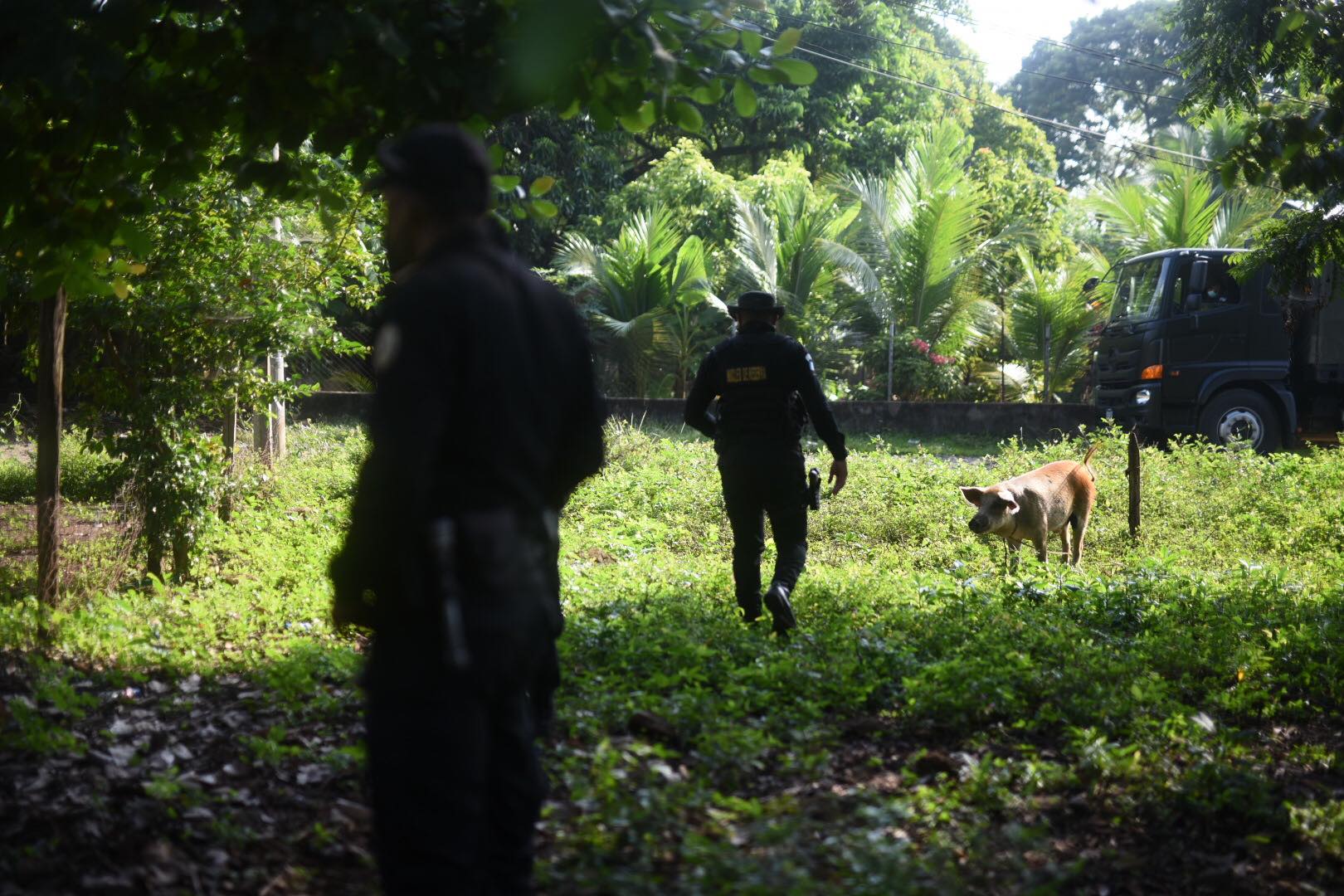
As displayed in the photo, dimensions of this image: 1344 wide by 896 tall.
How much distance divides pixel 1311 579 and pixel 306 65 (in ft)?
24.9

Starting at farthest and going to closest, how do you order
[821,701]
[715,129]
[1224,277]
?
[715,129]
[1224,277]
[821,701]

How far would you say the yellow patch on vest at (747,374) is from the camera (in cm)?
690

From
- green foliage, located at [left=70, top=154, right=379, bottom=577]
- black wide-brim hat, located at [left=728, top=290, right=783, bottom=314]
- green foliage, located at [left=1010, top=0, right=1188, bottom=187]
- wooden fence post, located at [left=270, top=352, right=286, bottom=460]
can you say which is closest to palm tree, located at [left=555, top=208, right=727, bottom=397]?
wooden fence post, located at [left=270, top=352, right=286, bottom=460]

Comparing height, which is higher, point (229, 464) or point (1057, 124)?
point (1057, 124)

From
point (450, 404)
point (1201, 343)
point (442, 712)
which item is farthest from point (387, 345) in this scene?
point (1201, 343)

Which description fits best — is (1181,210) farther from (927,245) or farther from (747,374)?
(747,374)

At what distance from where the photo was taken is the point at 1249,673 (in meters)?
6.46

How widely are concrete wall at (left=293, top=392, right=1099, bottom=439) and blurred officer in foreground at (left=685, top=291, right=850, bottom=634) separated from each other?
11509 millimetres

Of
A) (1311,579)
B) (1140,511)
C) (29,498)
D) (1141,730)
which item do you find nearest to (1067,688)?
(1141,730)

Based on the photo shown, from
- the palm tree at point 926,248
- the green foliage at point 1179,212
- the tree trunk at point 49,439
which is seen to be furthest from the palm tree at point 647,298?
the tree trunk at point 49,439

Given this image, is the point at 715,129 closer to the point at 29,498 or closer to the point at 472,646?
the point at 29,498

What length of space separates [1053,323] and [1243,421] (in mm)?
5247

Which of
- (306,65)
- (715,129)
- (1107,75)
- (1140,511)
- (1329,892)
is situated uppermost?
(1107,75)

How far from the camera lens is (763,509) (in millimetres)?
7078
